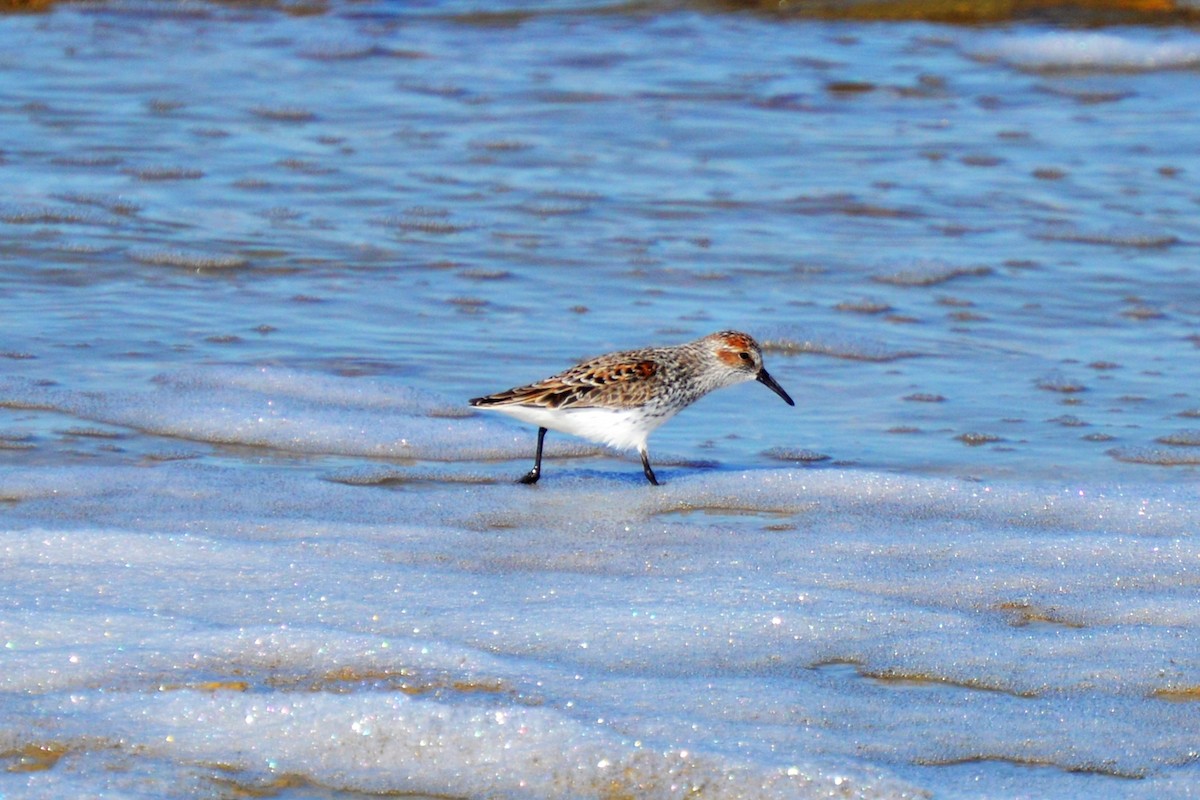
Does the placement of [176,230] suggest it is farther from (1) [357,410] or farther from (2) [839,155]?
(2) [839,155]

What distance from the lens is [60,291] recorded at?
7.89m

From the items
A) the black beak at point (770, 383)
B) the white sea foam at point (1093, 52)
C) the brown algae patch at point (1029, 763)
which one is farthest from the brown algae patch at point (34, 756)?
the white sea foam at point (1093, 52)

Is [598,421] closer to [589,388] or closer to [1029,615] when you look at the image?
[589,388]

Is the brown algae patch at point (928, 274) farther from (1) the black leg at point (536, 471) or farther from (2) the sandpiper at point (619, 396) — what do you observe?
(1) the black leg at point (536, 471)

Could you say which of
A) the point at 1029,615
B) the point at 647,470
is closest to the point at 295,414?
the point at 647,470

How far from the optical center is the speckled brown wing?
5.81 meters

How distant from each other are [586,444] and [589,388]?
76cm

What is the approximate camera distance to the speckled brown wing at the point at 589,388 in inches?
229

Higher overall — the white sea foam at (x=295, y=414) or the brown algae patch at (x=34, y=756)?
the brown algae patch at (x=34, y=756)

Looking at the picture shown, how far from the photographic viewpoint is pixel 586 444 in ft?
21.7

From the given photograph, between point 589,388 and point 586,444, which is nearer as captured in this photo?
point 589,388

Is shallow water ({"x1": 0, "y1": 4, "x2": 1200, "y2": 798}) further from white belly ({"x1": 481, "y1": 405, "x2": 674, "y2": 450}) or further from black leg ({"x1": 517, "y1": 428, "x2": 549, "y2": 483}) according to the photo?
white belly ({"x1": 481, "y1": 405, "x2": 674, "y2": 450})

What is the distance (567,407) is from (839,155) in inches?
221

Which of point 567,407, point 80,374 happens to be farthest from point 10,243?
point 567,407
